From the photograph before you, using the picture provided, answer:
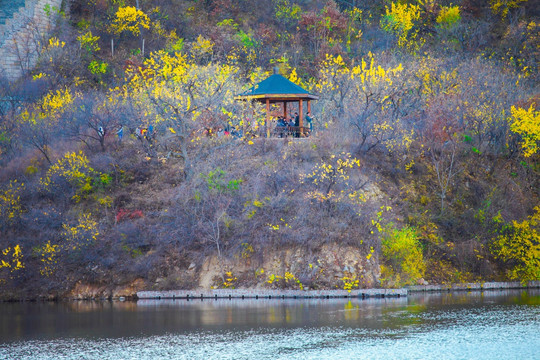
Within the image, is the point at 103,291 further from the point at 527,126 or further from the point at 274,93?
the point at 527,126

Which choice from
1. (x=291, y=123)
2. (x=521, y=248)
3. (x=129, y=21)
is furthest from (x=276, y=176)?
(x=129, y=21)

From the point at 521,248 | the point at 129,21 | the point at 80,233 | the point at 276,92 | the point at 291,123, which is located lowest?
the point at 521,248

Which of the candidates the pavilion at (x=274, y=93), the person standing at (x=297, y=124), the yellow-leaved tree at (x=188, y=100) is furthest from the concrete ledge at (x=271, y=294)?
the person standing at (x=297, y=124)

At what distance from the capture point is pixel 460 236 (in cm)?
4478

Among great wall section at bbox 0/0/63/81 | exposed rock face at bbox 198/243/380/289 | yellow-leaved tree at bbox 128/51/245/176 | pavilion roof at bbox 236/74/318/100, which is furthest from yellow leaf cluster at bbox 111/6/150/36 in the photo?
exposed rock face at bbox 198/243/380/289

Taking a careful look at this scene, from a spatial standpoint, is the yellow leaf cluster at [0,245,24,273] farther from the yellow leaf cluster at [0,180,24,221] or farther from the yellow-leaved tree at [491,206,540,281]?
the yellow-leaved tree at [491,206,540,281]

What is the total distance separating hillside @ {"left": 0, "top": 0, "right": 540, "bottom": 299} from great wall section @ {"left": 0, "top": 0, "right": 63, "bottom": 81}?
71.8 inches

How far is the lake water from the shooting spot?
24.4 m

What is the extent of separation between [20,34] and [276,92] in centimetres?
3075

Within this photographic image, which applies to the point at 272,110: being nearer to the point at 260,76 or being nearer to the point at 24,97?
the point at 260,76

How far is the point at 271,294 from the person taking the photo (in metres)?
38.6

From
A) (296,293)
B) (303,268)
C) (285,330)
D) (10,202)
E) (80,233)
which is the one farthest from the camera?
(10,202)

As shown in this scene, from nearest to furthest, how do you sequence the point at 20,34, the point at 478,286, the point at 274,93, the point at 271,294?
the point at 271,294 < the point at 478,286 < the point at 274,93 < the point at 20,34

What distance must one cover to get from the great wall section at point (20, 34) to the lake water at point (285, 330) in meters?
34.5
